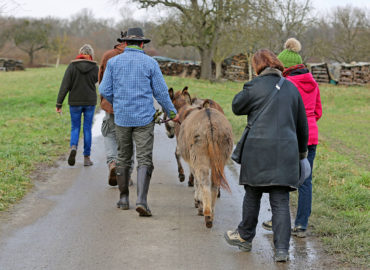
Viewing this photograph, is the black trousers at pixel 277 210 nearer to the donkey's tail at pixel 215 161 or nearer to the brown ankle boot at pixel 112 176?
the donkey's tail at pixel 215 161

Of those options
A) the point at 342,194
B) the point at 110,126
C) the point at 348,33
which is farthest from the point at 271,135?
the point at 348,33

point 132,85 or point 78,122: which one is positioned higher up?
point 132,85

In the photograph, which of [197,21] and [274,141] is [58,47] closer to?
[197,21]

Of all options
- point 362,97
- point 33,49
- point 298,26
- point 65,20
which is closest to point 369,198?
point 362,97

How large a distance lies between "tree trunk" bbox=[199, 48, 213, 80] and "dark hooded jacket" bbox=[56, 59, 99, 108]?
3042 cm

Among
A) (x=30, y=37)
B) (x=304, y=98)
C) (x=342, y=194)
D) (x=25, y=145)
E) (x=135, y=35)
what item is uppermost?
(x=30, y=37)

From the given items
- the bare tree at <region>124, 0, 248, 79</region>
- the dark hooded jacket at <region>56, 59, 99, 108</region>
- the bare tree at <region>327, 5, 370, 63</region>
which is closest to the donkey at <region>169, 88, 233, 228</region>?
the dark hooded jacket at <region>56, 59, 99, 108</region>

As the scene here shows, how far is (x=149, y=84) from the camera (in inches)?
233

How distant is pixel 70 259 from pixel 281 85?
8.23 ft

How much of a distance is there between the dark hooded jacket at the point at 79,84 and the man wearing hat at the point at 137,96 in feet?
8.53

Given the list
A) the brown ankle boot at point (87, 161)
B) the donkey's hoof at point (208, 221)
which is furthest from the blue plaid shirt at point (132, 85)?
the brown ankle boot at point (87, 161)

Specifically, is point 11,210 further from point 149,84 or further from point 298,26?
point 298,26

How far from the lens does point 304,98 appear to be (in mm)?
5164

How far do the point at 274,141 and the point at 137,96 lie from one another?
7.03 feet
